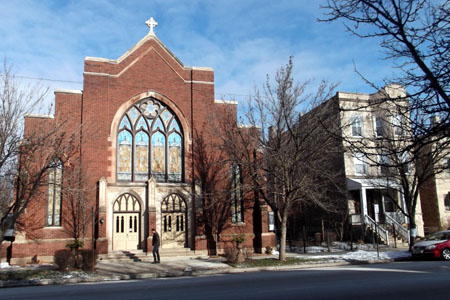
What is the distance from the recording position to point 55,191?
21.2 meters

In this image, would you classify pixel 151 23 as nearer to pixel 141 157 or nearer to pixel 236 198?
pixel 141 157

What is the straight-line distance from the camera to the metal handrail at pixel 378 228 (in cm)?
2603

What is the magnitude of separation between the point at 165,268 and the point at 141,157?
25.9 feet

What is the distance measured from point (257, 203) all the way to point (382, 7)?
19.3 meters

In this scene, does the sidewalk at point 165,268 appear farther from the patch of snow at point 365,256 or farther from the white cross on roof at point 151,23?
the white cross on roof at point 151,23

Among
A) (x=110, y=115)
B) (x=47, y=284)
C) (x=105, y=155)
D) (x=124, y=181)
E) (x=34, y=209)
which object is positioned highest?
(x=110, y=115)

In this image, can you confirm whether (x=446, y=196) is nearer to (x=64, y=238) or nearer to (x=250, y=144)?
(x=250, y=144)

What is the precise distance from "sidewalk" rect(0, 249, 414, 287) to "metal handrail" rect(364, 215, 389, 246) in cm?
546

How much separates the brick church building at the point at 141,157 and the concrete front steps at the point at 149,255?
288 mm

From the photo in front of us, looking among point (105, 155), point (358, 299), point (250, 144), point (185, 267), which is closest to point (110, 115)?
point (105, 155)

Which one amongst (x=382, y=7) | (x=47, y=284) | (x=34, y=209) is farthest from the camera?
(x=34, y=209)

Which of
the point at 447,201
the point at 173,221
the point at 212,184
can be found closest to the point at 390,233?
the point at 447,201

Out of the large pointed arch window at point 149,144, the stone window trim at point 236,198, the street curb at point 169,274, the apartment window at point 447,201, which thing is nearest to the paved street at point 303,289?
the street curb at point 169,274

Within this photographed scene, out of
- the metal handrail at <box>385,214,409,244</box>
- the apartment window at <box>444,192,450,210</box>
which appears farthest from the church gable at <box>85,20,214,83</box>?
the apartment window at <box>444,192,450,210</box>
